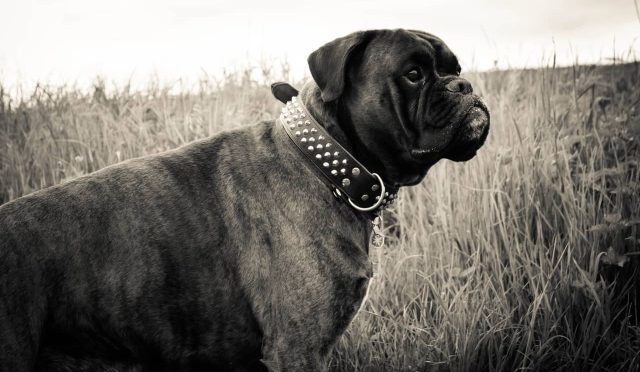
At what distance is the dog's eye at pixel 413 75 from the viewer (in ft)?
8.59

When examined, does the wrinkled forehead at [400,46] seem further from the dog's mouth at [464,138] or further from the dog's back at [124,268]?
the dog's back at [124,268]

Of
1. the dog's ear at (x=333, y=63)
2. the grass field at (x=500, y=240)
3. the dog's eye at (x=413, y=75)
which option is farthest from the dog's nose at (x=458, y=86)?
the grass field at (x=500, y=240)

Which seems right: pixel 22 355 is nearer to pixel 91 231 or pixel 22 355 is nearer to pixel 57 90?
pixel 91 231

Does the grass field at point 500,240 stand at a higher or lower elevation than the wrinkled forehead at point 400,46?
lower

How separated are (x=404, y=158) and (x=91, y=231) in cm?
140

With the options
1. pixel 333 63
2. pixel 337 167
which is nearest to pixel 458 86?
pixel 333 63

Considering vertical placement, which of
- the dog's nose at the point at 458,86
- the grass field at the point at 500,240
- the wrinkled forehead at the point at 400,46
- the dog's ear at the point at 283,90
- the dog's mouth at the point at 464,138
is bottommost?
the grass field at the point at 500,240

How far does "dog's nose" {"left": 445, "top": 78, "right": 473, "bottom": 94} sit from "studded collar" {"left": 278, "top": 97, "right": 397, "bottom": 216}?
1.87 feet

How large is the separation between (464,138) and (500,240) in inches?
54.3

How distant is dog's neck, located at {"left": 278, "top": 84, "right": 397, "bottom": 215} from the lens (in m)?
2.44

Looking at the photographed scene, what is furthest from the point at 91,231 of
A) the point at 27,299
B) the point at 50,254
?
the point at 27,299

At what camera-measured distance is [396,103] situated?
99.8 inches

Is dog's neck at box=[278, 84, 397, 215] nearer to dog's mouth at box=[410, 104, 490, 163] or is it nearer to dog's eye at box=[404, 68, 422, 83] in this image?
dog's mouth at box=[410, 104, 490, 163]

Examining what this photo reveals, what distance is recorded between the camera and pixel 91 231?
228 cm
